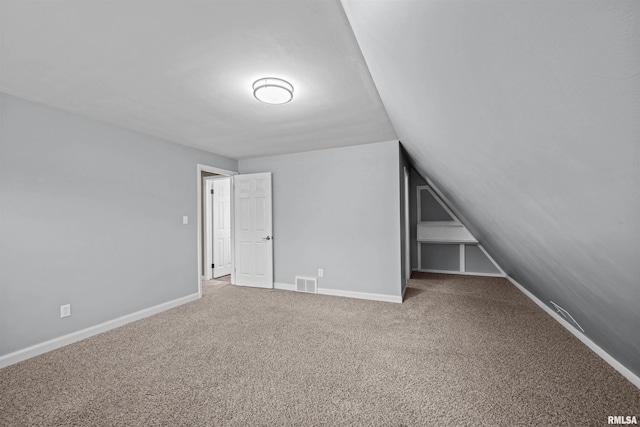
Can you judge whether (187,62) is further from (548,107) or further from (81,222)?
(81,222)

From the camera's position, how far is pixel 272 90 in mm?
2197

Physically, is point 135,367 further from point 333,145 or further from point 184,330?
point 333,145

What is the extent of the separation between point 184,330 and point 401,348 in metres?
2.32

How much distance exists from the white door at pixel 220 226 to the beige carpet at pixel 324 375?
2.31 m

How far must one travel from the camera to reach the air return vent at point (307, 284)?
4422mm

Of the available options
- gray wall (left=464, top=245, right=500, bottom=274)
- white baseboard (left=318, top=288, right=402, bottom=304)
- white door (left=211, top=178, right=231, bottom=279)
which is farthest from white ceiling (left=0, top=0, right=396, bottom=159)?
gray wall (left=464, top=245, right=500, bottom=274)

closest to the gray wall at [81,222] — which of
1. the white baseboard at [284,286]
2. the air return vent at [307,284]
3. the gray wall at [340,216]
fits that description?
the white baseboard at [284,286]

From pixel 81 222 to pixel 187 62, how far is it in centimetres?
219

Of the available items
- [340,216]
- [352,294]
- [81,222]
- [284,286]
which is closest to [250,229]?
[284,286]

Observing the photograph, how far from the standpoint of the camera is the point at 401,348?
2.56 m

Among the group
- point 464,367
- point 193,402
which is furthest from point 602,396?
point 193,402

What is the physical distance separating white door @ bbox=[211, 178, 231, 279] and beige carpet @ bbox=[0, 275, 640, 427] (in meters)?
2.31

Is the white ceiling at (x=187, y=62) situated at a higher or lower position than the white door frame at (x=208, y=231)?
higher

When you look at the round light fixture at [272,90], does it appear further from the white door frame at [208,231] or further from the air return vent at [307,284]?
the white door frame at [208,231]
